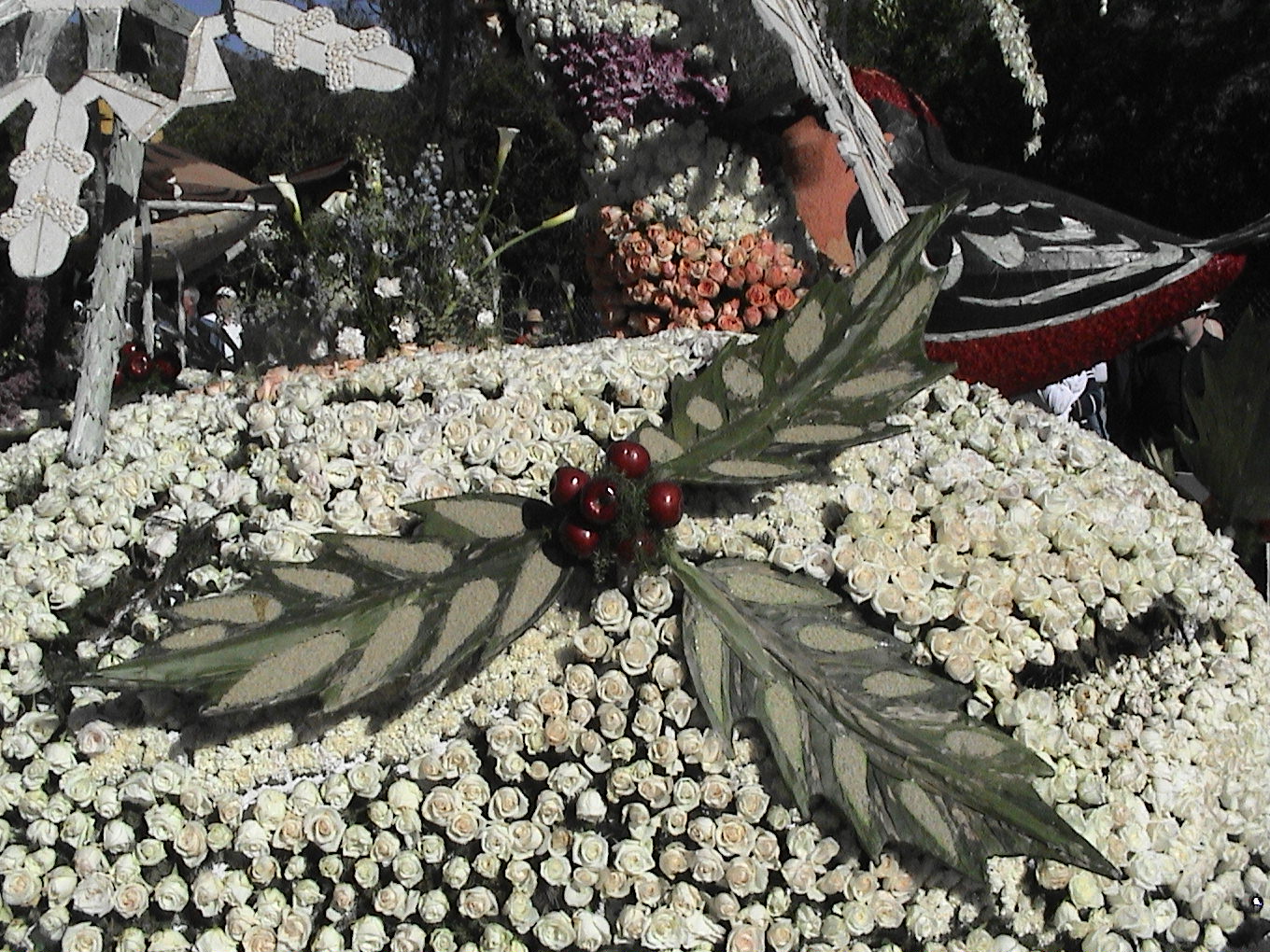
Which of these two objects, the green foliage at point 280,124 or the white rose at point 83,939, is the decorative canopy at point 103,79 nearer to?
the white rose at point 83,939

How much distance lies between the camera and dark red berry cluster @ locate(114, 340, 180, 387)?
188cm

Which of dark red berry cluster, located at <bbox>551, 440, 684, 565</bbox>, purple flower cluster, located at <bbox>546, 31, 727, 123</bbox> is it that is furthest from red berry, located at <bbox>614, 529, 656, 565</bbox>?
purple flower cluster, located at <bbox>546, 31, 727, 123</bbox>

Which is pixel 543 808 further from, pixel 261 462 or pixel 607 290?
pixel 607 290

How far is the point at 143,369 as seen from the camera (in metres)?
1.91

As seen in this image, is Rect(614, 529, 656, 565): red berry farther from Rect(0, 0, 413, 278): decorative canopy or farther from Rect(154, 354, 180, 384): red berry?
Rect(154, 354, 180, 384): red berry

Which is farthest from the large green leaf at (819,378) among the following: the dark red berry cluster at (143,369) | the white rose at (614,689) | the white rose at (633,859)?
the dark red berry cluster at (143,369)

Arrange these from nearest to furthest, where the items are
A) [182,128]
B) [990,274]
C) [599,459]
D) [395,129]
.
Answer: [599,459], [990,274], [395,129], [182,128]

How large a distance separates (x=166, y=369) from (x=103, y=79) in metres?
0.90

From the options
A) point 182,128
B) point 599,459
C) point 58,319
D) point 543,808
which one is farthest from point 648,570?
point 182,128

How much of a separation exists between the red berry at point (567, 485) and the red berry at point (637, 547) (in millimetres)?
67

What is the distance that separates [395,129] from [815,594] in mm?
9358

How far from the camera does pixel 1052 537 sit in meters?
1.18

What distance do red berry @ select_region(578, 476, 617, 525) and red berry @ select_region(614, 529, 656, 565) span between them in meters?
0.03

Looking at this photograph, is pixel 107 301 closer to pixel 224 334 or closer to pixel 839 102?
pixel 839 102
